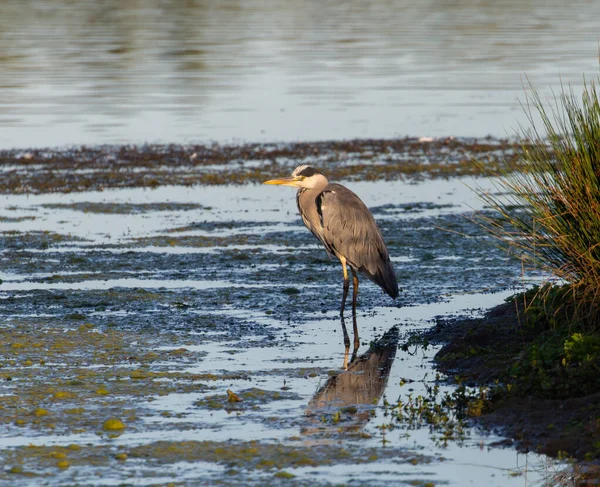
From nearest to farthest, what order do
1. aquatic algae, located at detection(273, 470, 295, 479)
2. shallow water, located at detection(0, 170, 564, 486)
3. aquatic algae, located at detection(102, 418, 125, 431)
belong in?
1. aquatic algae, located at detection(273, 470, 295, 479)
2. shallow water, located at detection(0, 170, 564, 486)
3. aquatic algae, located at detection(102, 418, 125, 431)

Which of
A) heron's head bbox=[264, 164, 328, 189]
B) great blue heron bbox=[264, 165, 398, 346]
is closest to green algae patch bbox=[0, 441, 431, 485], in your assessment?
great blue heron bbox=[264, 165, 398, 346]

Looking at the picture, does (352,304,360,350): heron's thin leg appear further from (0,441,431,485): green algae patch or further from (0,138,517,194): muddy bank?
(0,138,517,194): muddy bank

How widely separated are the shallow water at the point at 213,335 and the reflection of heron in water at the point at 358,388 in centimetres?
7

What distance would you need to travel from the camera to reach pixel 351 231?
1008 cm

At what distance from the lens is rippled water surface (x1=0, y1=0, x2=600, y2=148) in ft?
75.6

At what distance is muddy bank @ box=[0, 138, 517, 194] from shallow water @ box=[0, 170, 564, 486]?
1213mm

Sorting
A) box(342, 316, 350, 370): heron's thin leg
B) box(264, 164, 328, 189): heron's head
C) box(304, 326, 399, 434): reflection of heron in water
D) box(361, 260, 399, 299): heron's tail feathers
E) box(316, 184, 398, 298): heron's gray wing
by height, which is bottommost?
box(304, 326, 399, 434): reflection of heron in water

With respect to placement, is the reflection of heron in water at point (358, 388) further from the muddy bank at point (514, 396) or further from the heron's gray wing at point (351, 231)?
the heron's gray wing at point (351, 231)

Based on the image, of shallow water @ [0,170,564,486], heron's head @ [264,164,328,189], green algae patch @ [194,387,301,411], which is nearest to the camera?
shallow water @ [0,170,564,486]

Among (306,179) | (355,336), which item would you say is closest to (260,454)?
(355,336)

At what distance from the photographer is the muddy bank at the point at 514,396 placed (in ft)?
20.0

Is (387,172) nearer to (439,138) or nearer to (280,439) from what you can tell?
(439,138)

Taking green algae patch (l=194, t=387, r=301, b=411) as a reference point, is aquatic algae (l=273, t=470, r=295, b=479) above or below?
below

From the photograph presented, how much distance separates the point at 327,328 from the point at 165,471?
11.7ft
